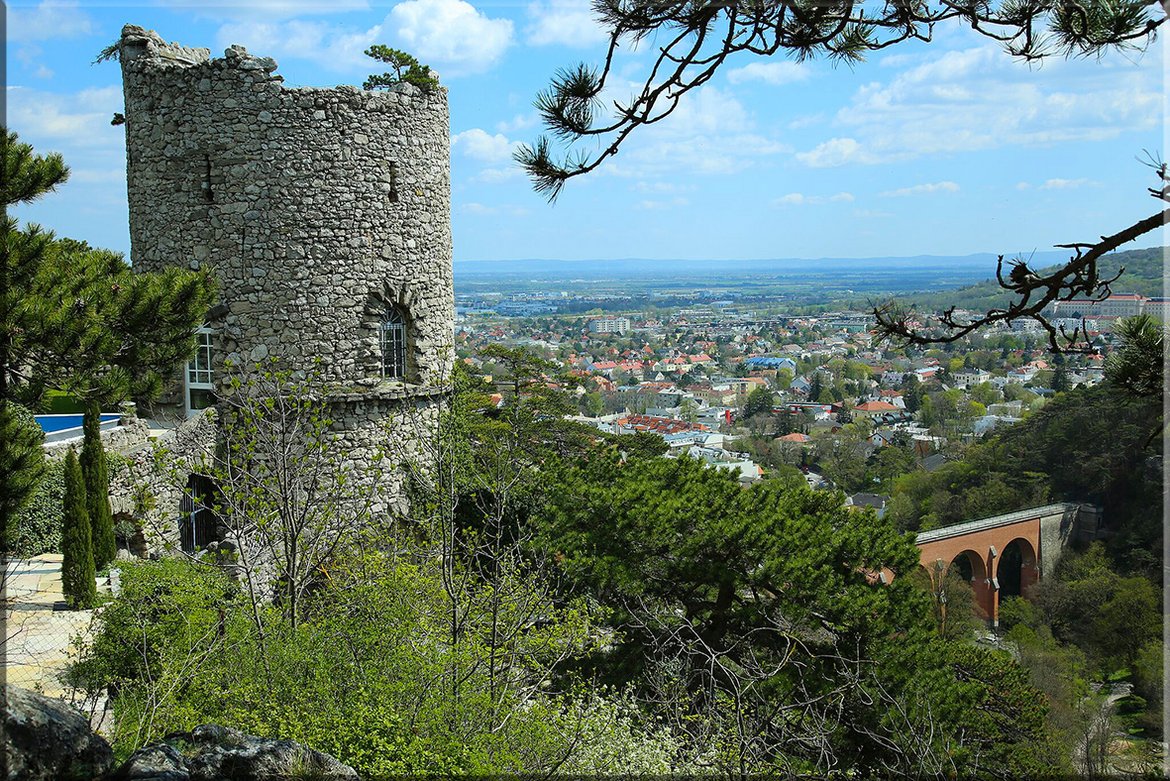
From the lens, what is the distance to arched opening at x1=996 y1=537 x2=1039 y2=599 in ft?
129

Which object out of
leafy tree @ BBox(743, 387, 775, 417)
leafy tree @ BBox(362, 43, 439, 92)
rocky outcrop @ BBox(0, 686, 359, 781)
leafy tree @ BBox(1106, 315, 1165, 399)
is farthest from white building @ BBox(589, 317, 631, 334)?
rocky outcrop @ BBox(0, 686, 359, 781)

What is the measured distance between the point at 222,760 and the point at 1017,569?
4452 cm

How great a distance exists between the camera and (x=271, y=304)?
379 inches

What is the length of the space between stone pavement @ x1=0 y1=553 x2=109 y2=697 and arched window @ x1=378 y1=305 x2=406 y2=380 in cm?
356

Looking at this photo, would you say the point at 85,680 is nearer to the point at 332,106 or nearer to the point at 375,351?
the point at 375,351

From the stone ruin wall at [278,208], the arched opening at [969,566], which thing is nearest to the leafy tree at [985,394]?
the arched opening at [969,566]

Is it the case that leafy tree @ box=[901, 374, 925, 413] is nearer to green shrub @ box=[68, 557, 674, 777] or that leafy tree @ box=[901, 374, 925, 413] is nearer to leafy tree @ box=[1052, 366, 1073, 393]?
leafy tree @ box=[1052, 366, 1073, 393]

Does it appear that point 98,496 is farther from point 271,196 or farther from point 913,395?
point 913,395

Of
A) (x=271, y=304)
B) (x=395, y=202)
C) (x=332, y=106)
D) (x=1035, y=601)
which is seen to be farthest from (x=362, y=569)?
(x=1035, y=601)

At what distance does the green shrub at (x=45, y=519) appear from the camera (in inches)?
375

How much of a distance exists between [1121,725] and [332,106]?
2387 centimetres

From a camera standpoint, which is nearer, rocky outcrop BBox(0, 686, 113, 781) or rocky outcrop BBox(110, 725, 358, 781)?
rocky outcrop BBox(0, 686, 113, 781)

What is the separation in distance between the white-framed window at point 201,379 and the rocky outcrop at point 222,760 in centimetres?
635

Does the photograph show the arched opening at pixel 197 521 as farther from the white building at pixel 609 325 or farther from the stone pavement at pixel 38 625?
the white building at pixel 609 325
